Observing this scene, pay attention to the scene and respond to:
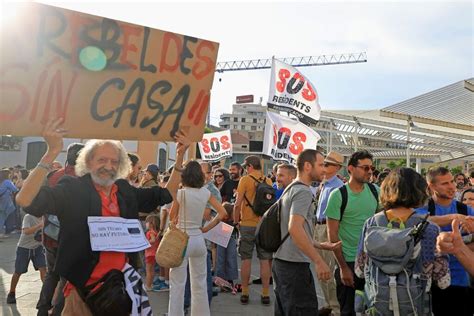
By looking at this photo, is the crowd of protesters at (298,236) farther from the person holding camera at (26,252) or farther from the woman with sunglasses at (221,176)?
the woman with sunglasses at (221,176)

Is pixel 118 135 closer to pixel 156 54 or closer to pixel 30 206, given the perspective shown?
pixel 156 54

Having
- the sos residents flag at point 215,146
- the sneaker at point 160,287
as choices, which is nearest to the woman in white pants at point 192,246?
the sneaker at point 160,287

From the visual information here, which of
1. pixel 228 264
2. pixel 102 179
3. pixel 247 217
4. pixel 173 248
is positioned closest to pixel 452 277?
pixel 173 248

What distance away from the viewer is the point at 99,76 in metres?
3.32

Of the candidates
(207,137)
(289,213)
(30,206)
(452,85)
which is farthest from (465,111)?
(30,206)

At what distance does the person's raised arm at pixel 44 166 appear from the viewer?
9.10 feet

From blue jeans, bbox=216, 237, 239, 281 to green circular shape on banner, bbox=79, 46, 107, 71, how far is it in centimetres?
448

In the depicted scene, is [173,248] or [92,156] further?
[173,248]

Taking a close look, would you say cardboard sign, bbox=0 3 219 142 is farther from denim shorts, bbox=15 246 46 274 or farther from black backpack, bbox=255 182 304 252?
denim shorts, bbox=15 246 46 274

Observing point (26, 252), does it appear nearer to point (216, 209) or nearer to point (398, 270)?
point (216, 209)

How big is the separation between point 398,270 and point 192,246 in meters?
2.58

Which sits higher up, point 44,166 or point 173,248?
point 44,166

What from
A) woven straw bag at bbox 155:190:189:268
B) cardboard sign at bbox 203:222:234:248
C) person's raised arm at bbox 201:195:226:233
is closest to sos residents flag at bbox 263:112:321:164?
cardboard sign at bbox 203:222:234:248

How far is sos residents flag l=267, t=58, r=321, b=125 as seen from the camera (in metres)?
10.3
